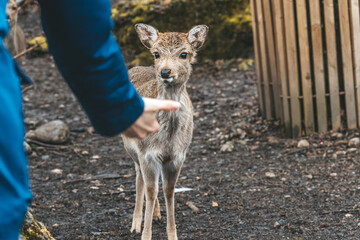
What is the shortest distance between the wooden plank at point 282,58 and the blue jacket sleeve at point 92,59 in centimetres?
602

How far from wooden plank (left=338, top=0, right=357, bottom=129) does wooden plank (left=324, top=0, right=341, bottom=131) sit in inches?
4.2

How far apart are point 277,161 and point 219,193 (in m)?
1.12

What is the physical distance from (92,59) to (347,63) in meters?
6.23

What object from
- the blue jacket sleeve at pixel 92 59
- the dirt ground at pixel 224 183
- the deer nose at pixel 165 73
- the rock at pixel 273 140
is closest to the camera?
the blue jacket sleeve at pixel 92 59

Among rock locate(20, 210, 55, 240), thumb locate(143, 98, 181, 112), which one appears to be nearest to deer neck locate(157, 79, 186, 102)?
rock locate(20, 210, 55, 240)

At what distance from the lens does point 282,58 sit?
7477 mm

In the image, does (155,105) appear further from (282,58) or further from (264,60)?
(264,60)

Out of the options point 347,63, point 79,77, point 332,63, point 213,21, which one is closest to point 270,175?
point 332,63

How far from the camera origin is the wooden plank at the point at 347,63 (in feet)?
23.4

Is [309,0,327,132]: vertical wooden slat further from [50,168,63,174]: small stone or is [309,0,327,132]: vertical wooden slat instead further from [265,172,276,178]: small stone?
[50,168,63,174]: small stone

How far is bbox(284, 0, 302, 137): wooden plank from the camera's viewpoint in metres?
7.23

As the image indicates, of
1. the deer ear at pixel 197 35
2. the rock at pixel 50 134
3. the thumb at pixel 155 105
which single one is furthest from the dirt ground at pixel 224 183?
the thumb at pixel 155 105

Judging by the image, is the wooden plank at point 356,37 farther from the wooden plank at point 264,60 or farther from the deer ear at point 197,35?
the deer ear at point 197,35

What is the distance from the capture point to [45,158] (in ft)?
26.6
